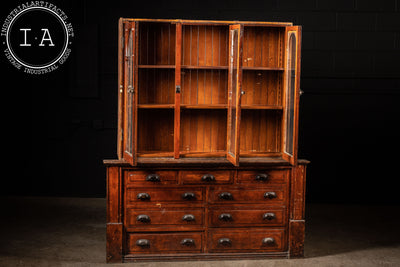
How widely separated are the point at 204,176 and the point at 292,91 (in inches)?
40.7

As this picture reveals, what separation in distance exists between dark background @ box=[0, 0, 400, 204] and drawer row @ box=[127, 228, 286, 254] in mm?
2144

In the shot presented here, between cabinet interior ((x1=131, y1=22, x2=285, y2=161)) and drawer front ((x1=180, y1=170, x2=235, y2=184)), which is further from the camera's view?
cabinet interior ((x1=131, y1=22, x2=285, y2=161))

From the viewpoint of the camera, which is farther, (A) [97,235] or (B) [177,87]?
(A) [97,235]

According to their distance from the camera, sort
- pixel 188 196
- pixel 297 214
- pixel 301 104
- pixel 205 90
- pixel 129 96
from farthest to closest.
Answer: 1. pixel 301 104
2. pixel 205 90
3. pixel 297 214
4. pixel 188 196
5. pixel 129 96

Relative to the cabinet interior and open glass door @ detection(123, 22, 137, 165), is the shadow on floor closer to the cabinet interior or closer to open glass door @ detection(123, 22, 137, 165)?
the cabinet interior

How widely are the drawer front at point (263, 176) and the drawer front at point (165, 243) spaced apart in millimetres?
609

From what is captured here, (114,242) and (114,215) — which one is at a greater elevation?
(114,215)

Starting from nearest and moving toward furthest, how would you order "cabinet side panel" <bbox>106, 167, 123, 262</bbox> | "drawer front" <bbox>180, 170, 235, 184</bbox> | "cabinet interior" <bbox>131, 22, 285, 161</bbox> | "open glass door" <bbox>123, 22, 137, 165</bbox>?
"open glass door" <bbox>123, 22, 137, 165</bbox>, "cabinet side panel" <bbox>106, 167, 123, 262</bbox>, "drawer front" <bbox>180, 170, 235, 184</bbox>, "cabinet interior" <bbox>131, 22, 285, 161</bbox>

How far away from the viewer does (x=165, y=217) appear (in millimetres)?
4066

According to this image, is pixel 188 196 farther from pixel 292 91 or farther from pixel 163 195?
pixel 292 91

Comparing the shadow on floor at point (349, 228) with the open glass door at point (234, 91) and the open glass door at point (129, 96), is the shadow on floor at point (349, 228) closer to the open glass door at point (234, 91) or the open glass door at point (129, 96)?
the open glass door at point (234, 91)

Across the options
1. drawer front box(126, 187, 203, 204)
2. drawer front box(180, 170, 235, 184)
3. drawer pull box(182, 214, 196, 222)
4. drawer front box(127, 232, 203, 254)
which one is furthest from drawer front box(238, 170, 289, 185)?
drawer front box(127, 232, 203, 254)

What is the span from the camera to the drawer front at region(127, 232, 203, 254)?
13.3 feet

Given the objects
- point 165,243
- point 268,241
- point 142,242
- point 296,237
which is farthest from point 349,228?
point 142,242
